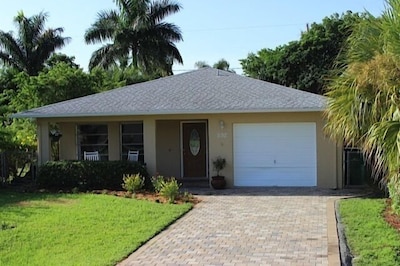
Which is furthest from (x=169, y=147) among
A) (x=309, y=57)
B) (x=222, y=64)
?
(x=222, y=64)

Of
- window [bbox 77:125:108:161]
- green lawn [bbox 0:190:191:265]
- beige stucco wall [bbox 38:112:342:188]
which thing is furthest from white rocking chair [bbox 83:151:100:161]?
green lawn [bbox 0:190:191:265]

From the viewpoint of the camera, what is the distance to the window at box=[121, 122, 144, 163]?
63.7 feet

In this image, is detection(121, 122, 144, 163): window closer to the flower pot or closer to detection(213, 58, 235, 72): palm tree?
the flower pot

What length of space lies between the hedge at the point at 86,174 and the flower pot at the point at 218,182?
6.69 ft

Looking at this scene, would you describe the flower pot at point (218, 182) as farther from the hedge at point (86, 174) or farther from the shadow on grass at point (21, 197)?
the shadow on grass at point (21, 197)

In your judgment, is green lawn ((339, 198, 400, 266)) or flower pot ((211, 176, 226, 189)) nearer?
green lawn ((339, 198, 400, 266))

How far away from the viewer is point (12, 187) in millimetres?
17266

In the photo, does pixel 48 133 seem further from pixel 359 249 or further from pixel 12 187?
pixel 359 249

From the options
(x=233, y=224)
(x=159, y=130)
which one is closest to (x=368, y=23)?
(x=233, y=224)

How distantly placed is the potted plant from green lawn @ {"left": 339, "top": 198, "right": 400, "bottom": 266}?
4737 millimetres

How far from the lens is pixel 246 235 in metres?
9.30

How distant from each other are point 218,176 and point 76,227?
7.30 m

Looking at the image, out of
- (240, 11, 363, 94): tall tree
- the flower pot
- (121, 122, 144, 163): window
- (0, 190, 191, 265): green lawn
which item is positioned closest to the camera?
(0, 190, 191, 265): green lawn

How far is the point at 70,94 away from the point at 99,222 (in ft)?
57.2
